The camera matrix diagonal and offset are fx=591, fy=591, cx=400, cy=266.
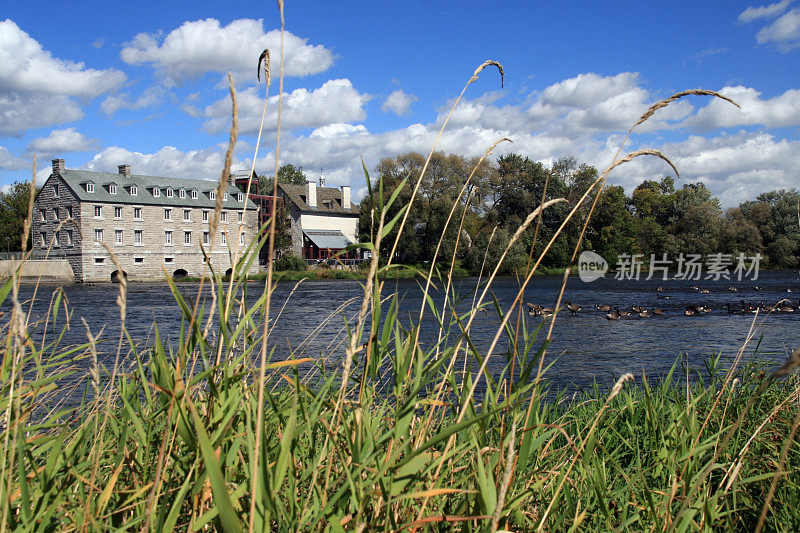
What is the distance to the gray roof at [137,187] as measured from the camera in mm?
45062

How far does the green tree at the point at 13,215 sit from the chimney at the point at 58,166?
11.4 m

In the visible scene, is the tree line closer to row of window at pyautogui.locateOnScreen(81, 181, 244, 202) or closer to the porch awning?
the porch awning

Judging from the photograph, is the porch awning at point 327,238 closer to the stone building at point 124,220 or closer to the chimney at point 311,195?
the chimney at point 311,195

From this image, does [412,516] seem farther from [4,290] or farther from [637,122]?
[4,290]

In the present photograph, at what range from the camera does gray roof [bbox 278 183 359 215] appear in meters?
63.8

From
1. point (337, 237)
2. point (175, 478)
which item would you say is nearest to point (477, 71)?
point (175, 478)

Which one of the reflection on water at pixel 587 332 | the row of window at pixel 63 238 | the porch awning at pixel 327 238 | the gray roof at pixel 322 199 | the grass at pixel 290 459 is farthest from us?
the gray roof at pixel 322 199

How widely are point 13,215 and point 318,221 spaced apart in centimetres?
2987

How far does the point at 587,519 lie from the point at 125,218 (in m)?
49.9

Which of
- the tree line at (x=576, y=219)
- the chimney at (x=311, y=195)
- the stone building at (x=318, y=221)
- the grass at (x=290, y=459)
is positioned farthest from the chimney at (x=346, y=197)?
the grass at (x=290, y=459)

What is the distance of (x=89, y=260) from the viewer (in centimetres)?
4250

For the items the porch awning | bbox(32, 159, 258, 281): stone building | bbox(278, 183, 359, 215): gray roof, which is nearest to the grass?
bbox(32, 159, 258, 281): stone building

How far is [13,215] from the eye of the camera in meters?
58.3

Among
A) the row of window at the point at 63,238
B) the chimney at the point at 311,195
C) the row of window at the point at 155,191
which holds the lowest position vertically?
the row of window at the point at 63,238
